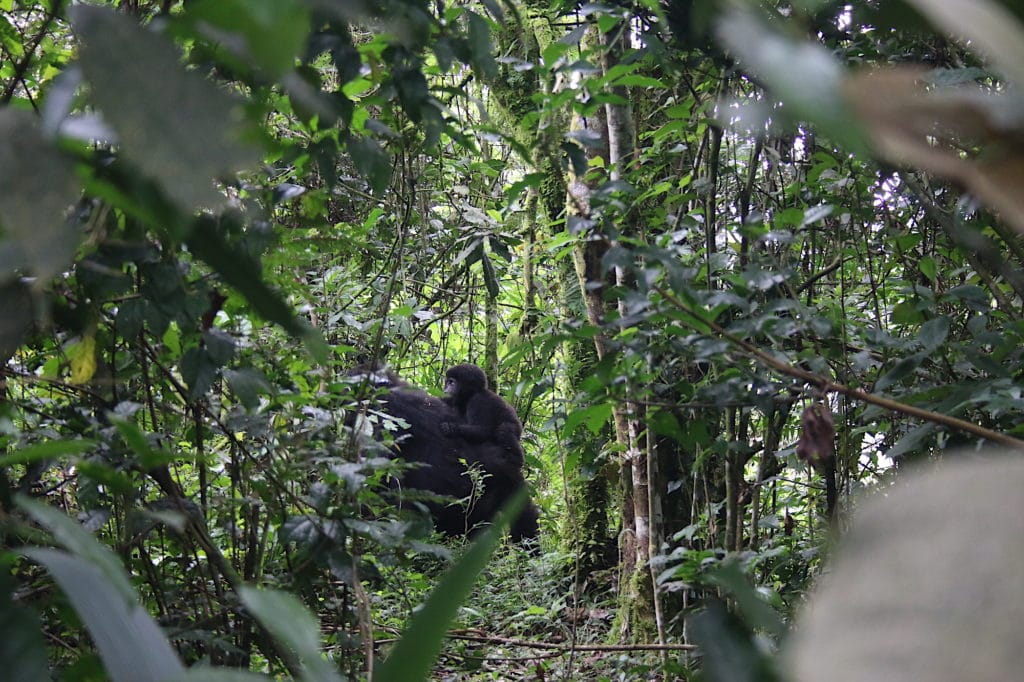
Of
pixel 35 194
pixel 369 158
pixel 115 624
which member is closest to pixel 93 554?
pixel 115 624

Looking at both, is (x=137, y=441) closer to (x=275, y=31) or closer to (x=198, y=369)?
(x=198, y=369)

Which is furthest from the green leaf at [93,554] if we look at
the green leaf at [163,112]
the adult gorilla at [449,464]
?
the adult gorilla at [449,464]

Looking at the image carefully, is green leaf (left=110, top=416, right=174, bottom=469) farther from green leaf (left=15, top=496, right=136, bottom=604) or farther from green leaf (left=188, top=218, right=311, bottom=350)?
green leaf (left=188, top=218, right=311, bottom=350)

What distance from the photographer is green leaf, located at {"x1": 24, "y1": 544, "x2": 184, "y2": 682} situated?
1.86 ft

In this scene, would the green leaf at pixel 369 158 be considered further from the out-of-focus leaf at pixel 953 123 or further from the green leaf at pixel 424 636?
the out-of-focus leaf at pixel 953 123

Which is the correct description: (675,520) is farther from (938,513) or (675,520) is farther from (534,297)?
(938,513)

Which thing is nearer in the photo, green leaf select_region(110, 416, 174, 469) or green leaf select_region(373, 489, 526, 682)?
green leaf select_region(373, 489, 526, 682)

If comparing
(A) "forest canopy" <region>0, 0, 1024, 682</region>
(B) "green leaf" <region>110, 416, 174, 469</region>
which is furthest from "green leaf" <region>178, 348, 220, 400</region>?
(B) "green leaf" <region>110, 416, 174, 469</region>

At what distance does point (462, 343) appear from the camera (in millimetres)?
6250

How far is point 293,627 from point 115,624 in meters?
0.13

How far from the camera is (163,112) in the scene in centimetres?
42

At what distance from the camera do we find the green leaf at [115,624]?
57 centimetres

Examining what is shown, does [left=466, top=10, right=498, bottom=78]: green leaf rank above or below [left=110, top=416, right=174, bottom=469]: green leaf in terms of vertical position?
above

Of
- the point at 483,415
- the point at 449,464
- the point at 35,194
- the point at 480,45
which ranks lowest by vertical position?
the point at 35,194
